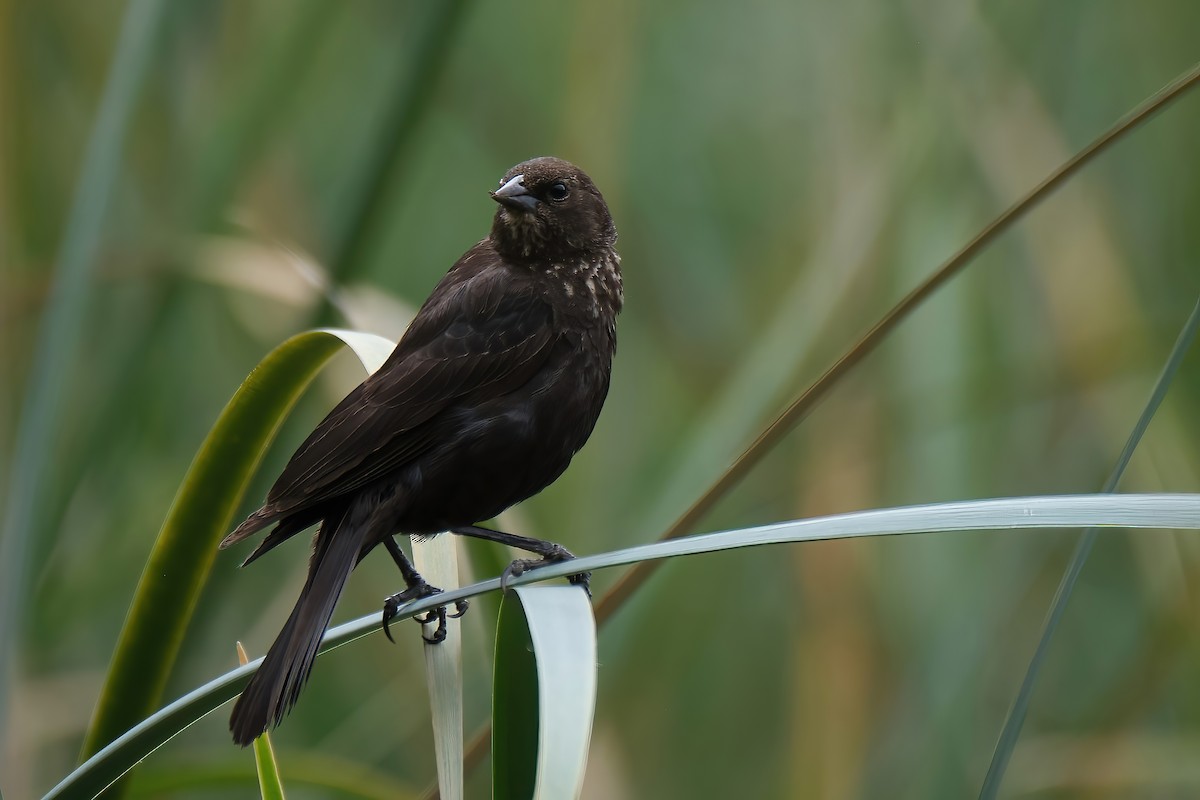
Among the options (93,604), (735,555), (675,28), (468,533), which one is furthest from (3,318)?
(675,28)

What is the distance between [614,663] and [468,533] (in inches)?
30.9

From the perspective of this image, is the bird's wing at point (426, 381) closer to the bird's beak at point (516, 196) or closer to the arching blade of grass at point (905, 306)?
the bird's beak at point (516, 196)

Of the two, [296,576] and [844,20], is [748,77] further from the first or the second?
[296,576]

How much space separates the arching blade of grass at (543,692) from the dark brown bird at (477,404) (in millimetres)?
475

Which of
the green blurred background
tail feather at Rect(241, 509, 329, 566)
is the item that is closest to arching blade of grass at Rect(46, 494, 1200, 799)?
tail feather at Rect(241, 509, 329, 566)

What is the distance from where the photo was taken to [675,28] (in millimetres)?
3746

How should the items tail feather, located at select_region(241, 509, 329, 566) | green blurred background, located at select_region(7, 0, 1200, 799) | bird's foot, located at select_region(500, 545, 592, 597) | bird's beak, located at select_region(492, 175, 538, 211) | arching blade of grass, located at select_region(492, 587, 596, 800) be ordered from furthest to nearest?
green blurred background, located at select_region(7, 0, 1200, 799), bird's beak, located at select_region(492, 175, 538, 211), tail feather, located at select_region(241, 509, 329, 566), bird's foot, located at select_region(500, 545, 592, 597), arching blade of grass, located at select_region(492, 587, 596, 800)

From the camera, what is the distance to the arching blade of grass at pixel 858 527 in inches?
43.1

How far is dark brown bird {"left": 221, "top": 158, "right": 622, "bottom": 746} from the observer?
74.4 inches

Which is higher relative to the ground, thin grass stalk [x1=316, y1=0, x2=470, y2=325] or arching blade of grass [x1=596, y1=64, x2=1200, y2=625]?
thin grass stalk [x1=316, y1=0, x2=470, y2=325]

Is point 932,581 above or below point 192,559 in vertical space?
below

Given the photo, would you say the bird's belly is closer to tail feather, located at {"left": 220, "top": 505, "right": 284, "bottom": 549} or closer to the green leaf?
tail feather, located at {"left": 220, "top": 505, "right": 284, "bottom": 549}

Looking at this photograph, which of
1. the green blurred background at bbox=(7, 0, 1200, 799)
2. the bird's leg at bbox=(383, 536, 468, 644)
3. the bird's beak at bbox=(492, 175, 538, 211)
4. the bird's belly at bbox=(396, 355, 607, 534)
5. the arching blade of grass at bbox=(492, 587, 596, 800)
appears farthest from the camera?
the green blurred background at bbox=(7, 0, 1200, 799)

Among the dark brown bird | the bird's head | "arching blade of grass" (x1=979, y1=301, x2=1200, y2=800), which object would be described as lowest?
"arching blade of grass" (x1=979, y1=301, x2=1200, y2=800)
